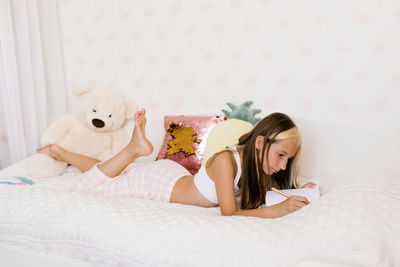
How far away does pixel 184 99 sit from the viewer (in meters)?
2.15

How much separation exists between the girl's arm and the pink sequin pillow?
0.43m

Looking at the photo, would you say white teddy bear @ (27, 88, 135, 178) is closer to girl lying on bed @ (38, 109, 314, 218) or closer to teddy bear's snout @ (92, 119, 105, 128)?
teddy bear's snout @ (92, 119, 105, 128)

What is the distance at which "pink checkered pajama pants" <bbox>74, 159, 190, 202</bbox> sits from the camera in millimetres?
1479

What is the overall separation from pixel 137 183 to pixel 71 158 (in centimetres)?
58

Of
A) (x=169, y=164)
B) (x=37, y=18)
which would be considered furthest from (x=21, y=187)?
(x=37, y=18)

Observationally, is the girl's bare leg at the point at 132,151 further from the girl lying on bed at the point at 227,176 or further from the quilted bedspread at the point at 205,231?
the quilted bedspread at the point at 205,231

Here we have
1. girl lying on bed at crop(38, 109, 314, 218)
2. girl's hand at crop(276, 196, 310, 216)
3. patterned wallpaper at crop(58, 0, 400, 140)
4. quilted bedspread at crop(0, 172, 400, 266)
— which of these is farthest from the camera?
patterned wallpaper at crop(58, 0, 400, 140)

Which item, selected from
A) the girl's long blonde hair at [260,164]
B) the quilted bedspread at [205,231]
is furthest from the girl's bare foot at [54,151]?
the girl's long blonde hair at [260,164]

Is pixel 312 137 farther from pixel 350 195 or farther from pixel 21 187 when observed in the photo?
pixel 21 187

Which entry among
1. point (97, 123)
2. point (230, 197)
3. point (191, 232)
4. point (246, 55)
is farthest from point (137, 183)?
point (246, 55)

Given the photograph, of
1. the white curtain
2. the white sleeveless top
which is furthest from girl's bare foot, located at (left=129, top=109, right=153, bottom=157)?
the white curtain

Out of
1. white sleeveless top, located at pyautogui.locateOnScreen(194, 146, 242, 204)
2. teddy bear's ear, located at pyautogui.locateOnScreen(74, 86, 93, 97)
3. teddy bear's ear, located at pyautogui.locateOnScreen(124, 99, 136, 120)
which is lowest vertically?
white sleeveless top, located at pyautogui.locateOnScreen(194, 146, 242, 204)

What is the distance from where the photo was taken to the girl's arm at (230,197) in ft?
3.90

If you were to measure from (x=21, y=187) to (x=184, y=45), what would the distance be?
115 centimetres
